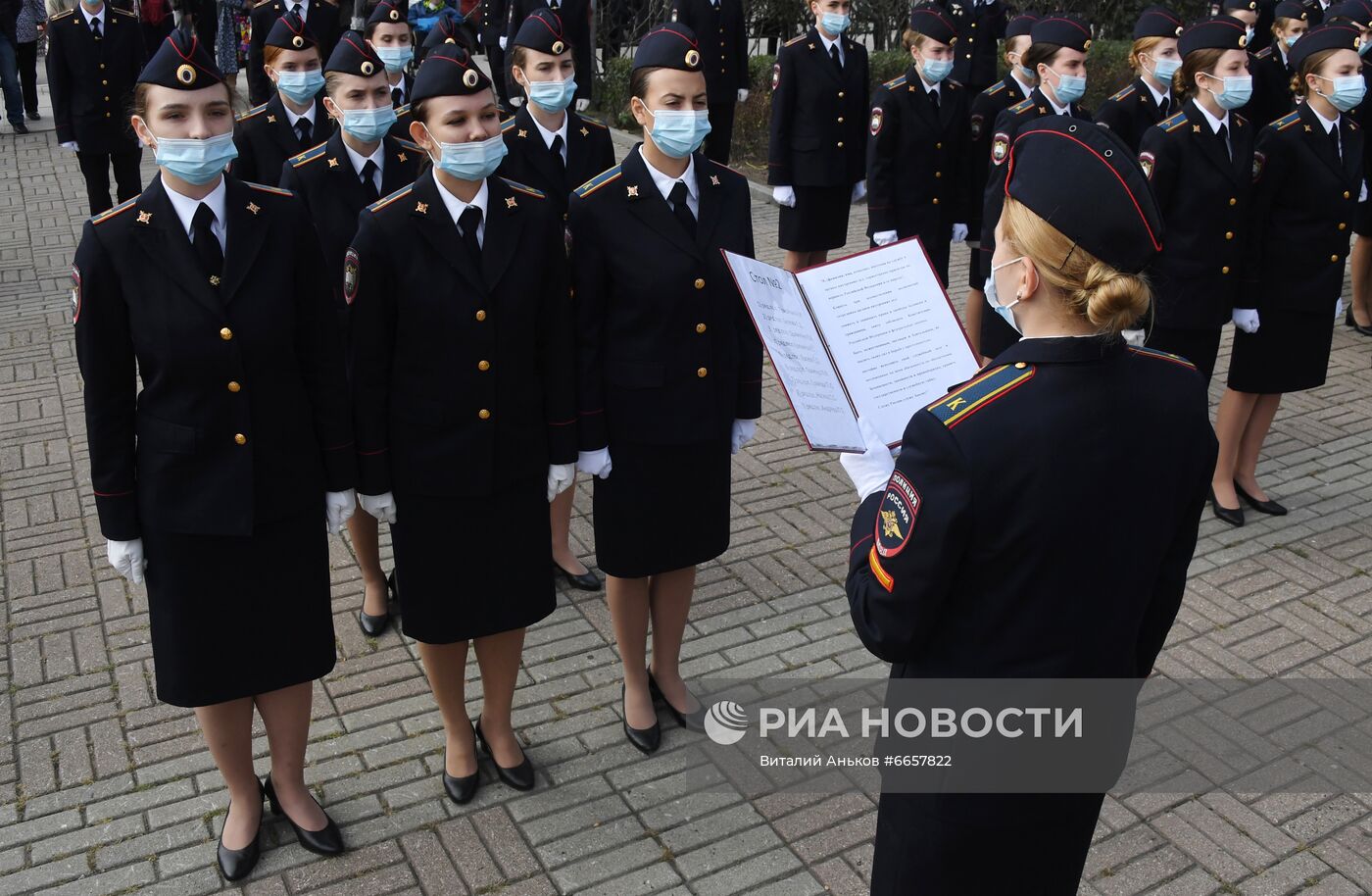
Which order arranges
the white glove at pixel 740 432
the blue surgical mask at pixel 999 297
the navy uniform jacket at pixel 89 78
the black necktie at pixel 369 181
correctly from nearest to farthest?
the blue surgical mask at pixel 999 297 → the white glove at pixel 740 432 → the black necktie at pixel 369 181 → the navy uniform jacket at pixel 89 78

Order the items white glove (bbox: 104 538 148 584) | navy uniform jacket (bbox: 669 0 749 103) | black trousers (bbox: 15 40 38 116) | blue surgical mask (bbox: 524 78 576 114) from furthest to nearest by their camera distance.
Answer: black trousers (bbox: 15 40 38 116)
navy uniform jacket (bbox: 669 0 749 103)
blue surgical mask (bbox: 524 78 576 114)
white glove (bbox: 104 538 148 584)

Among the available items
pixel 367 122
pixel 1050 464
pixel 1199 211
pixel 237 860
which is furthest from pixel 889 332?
pixel 1199 211

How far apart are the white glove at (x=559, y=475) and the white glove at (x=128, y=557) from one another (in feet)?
3.61

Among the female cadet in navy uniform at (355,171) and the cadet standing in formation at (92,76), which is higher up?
the female cadet in navy uniform at (355,171)

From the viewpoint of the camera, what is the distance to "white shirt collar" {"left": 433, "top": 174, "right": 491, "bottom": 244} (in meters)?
3.33

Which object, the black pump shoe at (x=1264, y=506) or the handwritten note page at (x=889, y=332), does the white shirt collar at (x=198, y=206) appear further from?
the black pump shoe at (x=1264, y=506)

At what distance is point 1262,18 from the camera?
1043cm

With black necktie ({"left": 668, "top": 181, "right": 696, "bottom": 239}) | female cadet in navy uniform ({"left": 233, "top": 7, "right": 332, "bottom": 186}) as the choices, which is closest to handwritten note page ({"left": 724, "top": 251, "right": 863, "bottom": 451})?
black necktie ({"left": 668, "top": 181, "right": 696, "bottom": 239})

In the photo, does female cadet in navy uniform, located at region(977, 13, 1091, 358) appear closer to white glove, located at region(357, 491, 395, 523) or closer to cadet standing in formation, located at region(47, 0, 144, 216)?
white glove, located at region(357, 491, 395, 523)

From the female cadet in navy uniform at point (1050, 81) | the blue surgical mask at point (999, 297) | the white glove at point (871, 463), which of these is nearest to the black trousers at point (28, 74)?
the female cadet in navy uniform at point (1050, 81)

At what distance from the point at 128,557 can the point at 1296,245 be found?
188 inches

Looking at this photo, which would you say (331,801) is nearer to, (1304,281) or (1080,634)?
(1080,634)

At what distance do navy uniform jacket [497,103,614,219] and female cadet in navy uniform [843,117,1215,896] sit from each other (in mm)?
3027

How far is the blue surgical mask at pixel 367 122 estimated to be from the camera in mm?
4492
